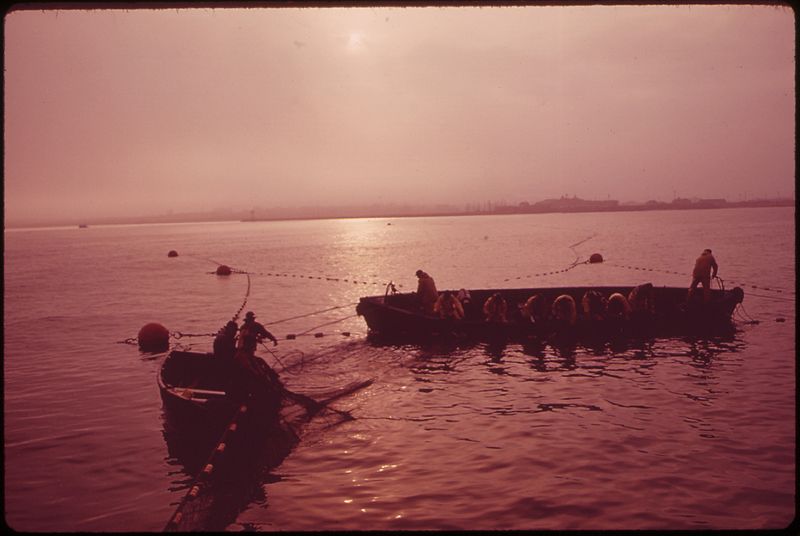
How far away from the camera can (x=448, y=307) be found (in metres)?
24.6

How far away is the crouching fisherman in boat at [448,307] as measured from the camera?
963 inches

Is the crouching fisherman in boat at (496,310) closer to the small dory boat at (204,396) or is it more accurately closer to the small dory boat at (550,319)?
the small dory boat at (550,319)

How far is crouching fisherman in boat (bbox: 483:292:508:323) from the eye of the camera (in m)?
24.2

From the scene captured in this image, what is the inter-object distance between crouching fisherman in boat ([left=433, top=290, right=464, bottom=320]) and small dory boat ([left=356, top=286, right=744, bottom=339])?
377mm

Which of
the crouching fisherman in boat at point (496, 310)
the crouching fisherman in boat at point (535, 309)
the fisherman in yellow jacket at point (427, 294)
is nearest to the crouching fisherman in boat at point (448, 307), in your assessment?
the fisherman in yellow jacket at point (427, 294)

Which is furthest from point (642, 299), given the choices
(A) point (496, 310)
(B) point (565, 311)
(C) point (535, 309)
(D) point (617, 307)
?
(A) point (496, 310)

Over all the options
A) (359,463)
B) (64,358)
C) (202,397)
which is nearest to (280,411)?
(202,397)

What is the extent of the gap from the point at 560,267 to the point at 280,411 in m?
62.4

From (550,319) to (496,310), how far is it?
94.2 inches

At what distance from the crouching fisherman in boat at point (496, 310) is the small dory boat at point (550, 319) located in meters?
0.58

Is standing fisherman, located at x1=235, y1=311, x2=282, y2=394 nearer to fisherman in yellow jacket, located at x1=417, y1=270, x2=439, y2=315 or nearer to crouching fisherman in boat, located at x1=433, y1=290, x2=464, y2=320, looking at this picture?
crouching fisherman in boat, located at x1=433, y1=290, x2=464, y2=320

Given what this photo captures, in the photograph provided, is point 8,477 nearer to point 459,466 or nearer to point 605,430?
point 459,466

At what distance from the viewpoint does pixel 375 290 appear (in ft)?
176

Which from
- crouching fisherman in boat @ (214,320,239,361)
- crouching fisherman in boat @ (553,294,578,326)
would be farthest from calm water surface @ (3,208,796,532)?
crouching fisherman in boat @ (214,320,239,361)
